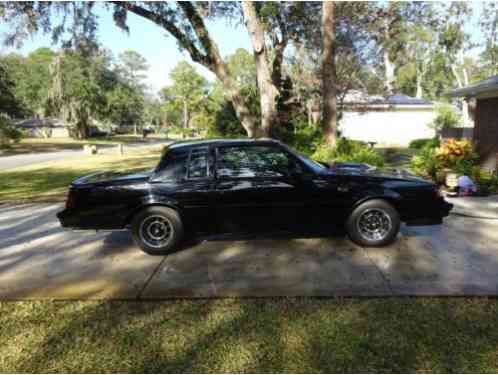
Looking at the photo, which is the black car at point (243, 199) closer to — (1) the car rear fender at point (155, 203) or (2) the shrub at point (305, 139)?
(1) the car rear fender at point (155, 203)

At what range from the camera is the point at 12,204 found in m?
8.29

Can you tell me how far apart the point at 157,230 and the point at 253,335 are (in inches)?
92.6

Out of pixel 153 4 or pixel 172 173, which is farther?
pixel 153 4

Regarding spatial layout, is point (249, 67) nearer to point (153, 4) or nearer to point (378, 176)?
point (153, 4)

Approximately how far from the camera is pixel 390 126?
27.6 meters

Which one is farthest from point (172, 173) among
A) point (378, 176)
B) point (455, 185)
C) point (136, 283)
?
point (455, 185)

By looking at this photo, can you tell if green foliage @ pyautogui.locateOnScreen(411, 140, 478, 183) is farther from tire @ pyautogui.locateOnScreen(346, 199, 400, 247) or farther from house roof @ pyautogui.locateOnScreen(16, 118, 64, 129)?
house roof @ pyautogui.locateOnScreen(16, 118, 64, 129)

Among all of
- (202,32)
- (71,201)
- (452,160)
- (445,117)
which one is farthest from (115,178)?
(445,117)

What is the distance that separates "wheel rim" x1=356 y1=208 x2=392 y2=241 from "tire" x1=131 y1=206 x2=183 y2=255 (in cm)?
246

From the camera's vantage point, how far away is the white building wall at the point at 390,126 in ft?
89.8

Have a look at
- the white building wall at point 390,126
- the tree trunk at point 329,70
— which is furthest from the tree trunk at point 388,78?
the tree trunk at point 329,70

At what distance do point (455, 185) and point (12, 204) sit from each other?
34.7 feet

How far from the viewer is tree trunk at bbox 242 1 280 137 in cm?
1109

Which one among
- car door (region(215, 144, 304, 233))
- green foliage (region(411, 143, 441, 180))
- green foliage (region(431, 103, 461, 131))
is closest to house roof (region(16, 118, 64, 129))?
green foliage (region(431, 103, 461, 131))
